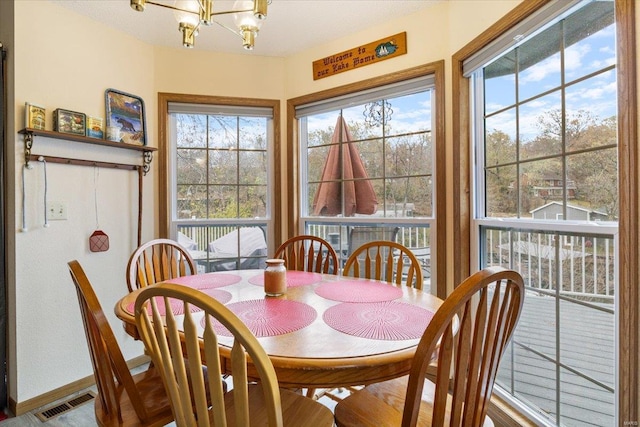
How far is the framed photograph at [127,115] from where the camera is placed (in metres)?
2.27

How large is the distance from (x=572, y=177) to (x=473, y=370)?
1.09m

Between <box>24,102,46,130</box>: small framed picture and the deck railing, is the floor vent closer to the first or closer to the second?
<box>24,102,46,130</box>: small framed picture

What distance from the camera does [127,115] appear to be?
236 cm

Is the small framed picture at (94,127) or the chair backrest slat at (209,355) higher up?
the small framed picture at (94,127)

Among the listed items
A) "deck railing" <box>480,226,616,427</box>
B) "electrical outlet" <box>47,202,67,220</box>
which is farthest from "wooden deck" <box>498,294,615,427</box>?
"electrical outlet" <box>47,202,67,220</box>

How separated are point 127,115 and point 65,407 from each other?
192 centimetres

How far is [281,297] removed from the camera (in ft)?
4.50

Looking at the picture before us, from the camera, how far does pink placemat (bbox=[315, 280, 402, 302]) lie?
136 cm

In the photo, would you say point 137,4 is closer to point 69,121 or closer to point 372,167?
point 69,121

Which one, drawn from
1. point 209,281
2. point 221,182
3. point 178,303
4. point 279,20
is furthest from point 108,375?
point 279,20

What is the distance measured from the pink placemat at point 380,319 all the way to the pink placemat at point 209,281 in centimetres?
67

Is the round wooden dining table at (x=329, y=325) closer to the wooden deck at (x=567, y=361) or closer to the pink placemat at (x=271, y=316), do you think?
the pink placemat at (x=271, y=316)

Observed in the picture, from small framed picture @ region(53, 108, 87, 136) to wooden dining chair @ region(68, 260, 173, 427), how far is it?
1.36m

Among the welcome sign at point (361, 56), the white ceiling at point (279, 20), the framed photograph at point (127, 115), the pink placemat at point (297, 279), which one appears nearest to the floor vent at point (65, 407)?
the pink placemat at point (297, 279)
